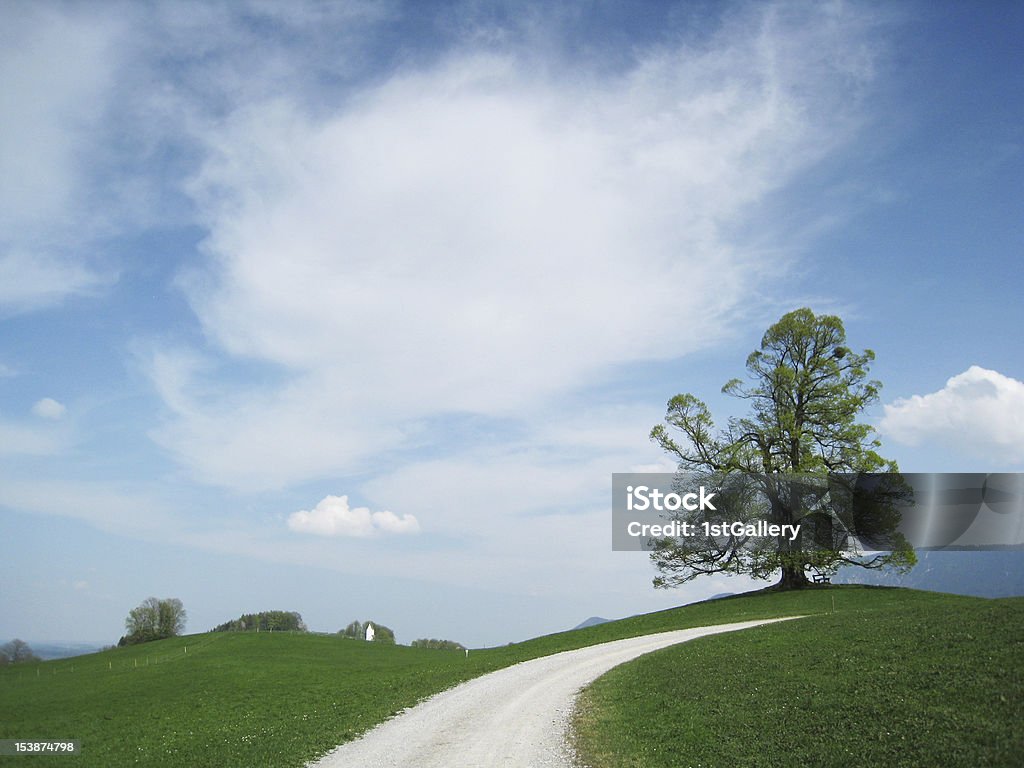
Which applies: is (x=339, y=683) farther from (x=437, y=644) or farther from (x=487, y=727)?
→ (x=437, y=644)

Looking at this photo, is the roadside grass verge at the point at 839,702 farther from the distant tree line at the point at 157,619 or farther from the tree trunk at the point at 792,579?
the distant tree line at the point at 157,619

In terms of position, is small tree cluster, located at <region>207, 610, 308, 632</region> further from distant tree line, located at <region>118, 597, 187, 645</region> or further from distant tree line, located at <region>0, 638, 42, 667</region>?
distant tree line, located at <region>0, 638, 42, 667</region>

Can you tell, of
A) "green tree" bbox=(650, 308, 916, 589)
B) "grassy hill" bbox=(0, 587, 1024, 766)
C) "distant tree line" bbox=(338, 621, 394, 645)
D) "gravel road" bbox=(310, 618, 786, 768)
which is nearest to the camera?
"gravel road" bbox=(310, 618, 786, 768)

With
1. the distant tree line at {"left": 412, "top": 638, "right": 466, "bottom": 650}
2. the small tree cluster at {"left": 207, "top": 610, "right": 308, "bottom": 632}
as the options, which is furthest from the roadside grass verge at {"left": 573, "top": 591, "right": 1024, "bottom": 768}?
the small tree cluster at {"left": 207, "top": 610, "right": 308, "bottom": 632}

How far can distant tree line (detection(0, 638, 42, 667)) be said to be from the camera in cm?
5106

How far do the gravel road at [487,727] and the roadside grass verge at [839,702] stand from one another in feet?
3.25

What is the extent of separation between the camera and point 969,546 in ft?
153

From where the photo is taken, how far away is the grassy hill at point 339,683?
1706 centimetres

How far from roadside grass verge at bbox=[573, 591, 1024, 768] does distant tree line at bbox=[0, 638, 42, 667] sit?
159 feet

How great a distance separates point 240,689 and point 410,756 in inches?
741

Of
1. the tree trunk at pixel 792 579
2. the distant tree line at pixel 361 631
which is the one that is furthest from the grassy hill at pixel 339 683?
the distant tree line at pixel 361 631

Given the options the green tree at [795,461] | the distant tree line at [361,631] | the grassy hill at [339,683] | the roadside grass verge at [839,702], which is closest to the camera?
the roadside grass verge at [839,702]

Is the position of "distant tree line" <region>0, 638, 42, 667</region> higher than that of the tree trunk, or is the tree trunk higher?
the tree trunk

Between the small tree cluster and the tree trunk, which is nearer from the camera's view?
the tree trunk
